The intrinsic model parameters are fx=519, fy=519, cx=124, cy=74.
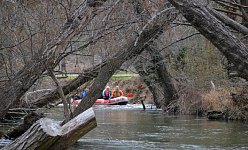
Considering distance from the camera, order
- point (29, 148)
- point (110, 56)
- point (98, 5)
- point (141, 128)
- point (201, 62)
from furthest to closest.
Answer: point (201, 62) < point (141, 128) < point (110, 56) < point (98, 5) < point (29, 148)

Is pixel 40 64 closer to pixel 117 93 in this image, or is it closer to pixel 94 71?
pixel 94 71

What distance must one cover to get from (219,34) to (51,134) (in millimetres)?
2378

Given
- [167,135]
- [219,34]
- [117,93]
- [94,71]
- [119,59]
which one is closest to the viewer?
[219,34]

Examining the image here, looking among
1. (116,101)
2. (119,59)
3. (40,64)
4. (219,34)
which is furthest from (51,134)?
(116,101)

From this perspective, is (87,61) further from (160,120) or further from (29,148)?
(160,120)

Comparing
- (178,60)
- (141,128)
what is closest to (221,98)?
(178,60)

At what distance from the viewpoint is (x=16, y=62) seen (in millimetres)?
10305

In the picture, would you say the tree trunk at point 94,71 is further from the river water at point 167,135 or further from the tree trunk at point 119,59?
the river water at point 167,135

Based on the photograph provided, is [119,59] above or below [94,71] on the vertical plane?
above

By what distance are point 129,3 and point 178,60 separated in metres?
15.5

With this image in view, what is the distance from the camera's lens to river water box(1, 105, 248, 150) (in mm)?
13500

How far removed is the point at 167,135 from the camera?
16.0 metres

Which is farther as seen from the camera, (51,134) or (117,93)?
(117,93)

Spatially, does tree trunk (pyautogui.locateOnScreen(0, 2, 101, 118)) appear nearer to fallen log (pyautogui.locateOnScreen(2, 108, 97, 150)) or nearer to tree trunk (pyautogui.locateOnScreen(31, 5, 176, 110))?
fallen log (pyautogui.locateOnScreen(2, 108, 97, 150))
